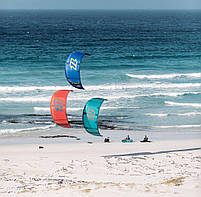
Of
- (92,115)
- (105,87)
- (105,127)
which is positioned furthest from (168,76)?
(92,115)

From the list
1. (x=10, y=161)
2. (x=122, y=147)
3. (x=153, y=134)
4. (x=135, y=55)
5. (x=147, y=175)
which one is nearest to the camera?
(x=147, y=175)

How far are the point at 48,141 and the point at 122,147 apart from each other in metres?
4.31

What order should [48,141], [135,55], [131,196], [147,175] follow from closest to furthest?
1. [131,196]
2. [147,175]
3. [48,141]
4. [135,55]

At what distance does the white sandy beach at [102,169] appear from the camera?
1411 cm

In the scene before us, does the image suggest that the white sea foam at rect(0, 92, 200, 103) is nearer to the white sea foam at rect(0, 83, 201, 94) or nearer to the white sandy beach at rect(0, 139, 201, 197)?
the white sea foam at rect(0, 83, 201, 94)

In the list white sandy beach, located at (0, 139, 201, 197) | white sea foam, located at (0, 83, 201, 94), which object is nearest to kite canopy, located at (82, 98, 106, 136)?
white sandy beach, located at (0, 139, 201, 197)

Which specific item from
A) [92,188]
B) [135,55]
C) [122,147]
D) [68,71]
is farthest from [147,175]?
[135,55]

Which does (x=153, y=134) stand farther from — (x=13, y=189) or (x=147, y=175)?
(x=13, y=189)

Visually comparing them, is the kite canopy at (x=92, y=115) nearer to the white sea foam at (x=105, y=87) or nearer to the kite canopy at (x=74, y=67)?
the kite canopy at (x=74, y=67)

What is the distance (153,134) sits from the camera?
25.4 metres

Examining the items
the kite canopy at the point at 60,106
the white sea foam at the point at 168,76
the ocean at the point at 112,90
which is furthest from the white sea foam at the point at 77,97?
the kite canopy at the point at 60,106

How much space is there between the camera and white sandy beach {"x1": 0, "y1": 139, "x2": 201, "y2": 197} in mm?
14109

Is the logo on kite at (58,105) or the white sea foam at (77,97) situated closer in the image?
the logo on kite at (58,105)

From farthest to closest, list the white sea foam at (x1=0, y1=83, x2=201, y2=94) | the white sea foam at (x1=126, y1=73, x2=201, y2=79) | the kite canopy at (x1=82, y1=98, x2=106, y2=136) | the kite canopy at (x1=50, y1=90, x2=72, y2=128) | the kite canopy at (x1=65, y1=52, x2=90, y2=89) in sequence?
the white sea foam at (x1=126, y1=73, x2=201, y2=79) → the white sea foam at (x1=0, y1=83, x2=201, y2=94) → the kite canopy at (x1=65, y1=52, x2=90, y2=89) → the kite canopy at (x1=50, y1=90, x2=72, y2=128) → the kite canopy at (x1=82, y1=98, x2=106, y2=136)
